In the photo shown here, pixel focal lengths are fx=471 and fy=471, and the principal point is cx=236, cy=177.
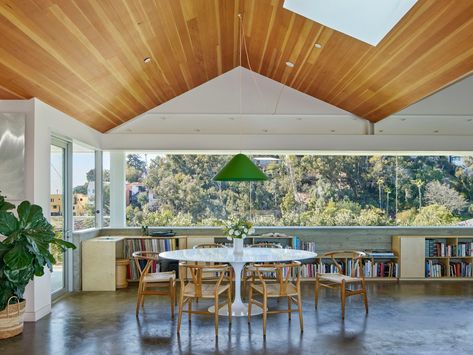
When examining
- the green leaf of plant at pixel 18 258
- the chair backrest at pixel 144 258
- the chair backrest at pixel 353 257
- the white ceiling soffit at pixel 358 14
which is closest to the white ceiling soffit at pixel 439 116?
the chair backrest at pixel 353 257

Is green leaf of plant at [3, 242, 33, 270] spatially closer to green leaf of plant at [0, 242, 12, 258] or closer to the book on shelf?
green leaf of plant at [0, 242, 12, 258]

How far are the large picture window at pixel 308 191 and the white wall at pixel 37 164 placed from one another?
9.71 ft

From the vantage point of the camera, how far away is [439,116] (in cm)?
856

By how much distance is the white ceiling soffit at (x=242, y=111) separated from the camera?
865 centimetres

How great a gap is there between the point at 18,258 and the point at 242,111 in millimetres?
4909

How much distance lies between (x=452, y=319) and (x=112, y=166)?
245 inches

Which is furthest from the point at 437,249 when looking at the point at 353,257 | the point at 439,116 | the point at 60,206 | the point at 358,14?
the point at 60,206

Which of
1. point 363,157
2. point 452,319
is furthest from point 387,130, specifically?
point 452,319

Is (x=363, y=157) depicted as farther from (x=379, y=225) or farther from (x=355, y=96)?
(x=355, y=96)

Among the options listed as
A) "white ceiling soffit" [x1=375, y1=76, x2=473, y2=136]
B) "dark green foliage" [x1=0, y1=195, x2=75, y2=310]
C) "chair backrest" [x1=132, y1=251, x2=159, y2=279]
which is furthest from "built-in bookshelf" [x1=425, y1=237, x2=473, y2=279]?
"dark green foliage" [x1=0, y1=195, x2=75, y2=310]

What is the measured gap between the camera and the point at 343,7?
481cm

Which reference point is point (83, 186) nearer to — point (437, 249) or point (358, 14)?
point (358, 14)

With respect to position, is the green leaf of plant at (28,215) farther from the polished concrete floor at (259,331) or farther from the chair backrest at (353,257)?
the chair backrest at (353,257)

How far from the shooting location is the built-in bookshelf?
339 inches
